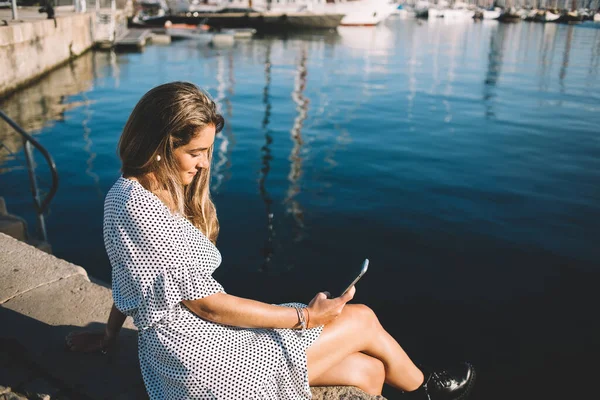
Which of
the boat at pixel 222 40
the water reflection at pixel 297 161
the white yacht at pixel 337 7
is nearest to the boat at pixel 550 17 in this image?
the white yacht at pixel 337 7

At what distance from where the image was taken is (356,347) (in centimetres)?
249

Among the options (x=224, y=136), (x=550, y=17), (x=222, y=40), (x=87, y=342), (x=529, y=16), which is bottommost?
(x=224, y=136)

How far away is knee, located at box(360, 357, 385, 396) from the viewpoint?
102 inches

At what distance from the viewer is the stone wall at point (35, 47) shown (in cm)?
1428

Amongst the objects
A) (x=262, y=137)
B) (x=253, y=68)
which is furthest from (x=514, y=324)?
(x=253, y=68)

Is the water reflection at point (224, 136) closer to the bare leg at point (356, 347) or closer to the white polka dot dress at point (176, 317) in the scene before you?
the bare leg at point (356, 347)

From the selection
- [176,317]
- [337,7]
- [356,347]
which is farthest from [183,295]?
[337,7]

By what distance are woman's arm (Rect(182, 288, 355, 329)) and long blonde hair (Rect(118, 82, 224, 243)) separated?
0.39 metres

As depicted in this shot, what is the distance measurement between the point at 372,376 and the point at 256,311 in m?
0.87

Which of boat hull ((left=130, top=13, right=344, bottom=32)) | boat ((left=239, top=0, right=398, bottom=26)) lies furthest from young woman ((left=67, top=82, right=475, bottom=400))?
boat ((left=239, top=0, right=398, bottom=26))

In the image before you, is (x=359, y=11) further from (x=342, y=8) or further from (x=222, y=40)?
(x=222, y=40)

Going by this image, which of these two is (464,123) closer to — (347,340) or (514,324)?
(514,324)

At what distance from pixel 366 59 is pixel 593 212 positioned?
20667 mm

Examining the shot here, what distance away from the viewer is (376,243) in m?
6.62
